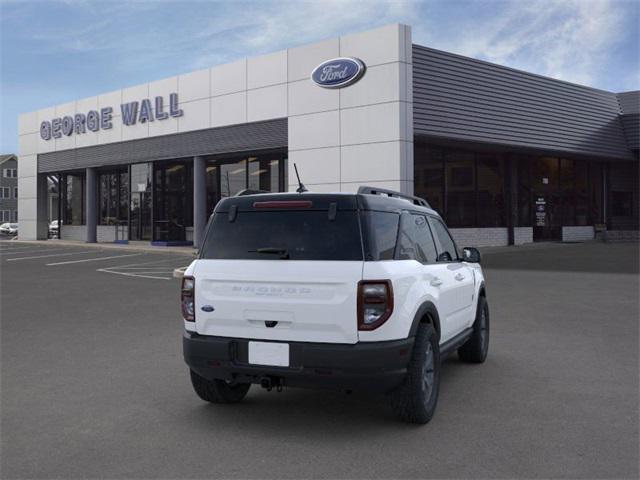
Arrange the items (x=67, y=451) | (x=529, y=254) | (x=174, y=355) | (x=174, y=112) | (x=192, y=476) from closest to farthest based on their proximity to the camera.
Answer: (x=192, y=476) < (x=67, y=451) < (x=174, y=355) < (x=529, y=254) < (x=174, y=112)

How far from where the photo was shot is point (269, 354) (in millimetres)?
4520

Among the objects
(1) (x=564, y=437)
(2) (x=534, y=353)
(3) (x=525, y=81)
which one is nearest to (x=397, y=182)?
(3) (x=525, y=81)

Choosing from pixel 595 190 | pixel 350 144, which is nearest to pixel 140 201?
pixel 350 144

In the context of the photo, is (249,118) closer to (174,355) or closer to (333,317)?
(174,355)

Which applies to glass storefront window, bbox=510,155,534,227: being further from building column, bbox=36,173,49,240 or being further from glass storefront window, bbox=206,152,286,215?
building column, bbox=36,173,49,240

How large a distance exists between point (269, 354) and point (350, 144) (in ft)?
58.2

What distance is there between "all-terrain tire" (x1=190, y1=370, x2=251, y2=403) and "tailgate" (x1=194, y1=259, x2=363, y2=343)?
591mm

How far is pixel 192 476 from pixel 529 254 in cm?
2204

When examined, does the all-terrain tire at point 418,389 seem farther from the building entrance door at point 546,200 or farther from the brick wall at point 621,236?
the brick wall at point 621,236

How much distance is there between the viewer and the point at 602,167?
108 feet

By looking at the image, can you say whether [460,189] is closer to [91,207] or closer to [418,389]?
[91,207]

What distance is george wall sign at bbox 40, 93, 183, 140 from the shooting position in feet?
92.8

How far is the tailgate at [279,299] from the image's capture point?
14.4ft

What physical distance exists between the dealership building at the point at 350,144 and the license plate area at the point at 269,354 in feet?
54.1
